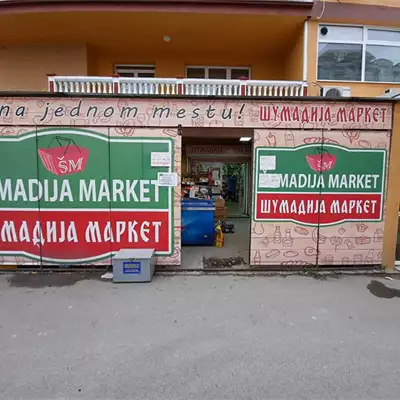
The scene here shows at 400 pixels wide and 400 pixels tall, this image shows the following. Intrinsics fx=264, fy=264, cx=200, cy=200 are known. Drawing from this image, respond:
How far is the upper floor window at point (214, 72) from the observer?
378 inches

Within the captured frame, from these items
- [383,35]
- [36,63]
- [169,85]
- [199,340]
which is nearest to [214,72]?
[169,85]

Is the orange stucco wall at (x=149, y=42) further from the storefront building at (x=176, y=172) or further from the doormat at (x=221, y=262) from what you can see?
the doormat at (x=221, y=262)

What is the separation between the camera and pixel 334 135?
509cm

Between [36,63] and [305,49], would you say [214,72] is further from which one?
[36,63]

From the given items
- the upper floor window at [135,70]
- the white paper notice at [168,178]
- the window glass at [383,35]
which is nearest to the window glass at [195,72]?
the upper floor window at [135,70]

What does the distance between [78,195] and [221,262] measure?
3152mm

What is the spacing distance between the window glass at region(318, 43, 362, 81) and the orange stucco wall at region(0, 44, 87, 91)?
24.7ft

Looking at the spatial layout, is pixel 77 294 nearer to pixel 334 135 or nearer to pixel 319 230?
pixel 319 230

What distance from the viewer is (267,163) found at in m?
5.08

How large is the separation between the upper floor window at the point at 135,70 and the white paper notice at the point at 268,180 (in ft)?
22.0

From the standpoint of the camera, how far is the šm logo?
201 inches

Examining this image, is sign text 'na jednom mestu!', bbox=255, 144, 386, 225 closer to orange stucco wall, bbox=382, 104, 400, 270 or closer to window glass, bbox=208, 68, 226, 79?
orange stucco wall, bbox=382, 104, 400, 270

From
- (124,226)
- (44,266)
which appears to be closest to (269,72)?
(124,226)

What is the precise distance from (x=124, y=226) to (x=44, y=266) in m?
1.74
